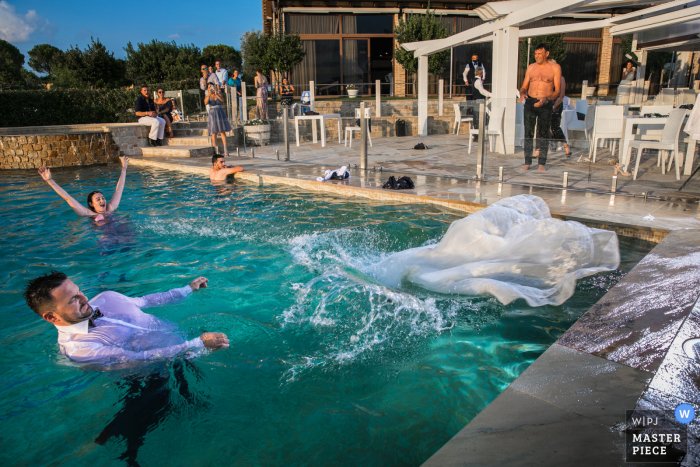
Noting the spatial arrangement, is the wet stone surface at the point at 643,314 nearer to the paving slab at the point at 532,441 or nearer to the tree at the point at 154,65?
the paving slab at the point at 532,441

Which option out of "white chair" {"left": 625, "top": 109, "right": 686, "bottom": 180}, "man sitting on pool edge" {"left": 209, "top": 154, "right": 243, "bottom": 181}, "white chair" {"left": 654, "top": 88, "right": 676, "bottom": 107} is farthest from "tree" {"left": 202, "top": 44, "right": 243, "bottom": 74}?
"white chair" {"left": 625, "top": 109, "right": 686, "bottom": 180}

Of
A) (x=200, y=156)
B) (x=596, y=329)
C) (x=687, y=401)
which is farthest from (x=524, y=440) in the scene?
(x=200, y=156)

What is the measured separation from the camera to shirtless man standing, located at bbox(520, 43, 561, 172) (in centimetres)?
Answer: 732

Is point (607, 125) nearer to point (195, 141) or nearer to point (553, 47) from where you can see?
point (195, 141)

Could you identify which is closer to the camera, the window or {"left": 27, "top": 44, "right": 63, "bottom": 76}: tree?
the window

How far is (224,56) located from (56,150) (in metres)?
28.6

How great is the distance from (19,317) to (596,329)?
4.55 metres

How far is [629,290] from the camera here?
3148 mm

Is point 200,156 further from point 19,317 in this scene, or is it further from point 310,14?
point 310,14

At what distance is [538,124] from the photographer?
24.2ft

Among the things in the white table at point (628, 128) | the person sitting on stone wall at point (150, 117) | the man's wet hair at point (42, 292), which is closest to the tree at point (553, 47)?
the white table at point (628, 128)

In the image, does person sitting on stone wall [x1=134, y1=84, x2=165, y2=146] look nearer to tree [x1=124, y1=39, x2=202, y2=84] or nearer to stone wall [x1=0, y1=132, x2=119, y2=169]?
stone wall [x1=0, y1=132, x2=119, y2=169]

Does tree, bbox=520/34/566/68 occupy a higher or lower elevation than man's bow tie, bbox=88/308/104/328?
higher

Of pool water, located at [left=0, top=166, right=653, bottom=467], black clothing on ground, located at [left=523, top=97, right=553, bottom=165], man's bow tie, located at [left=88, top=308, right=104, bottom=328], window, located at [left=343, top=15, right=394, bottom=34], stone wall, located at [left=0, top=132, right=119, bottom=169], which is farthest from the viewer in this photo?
window, located at [left=343, top=15, right=394, bottom=34]
